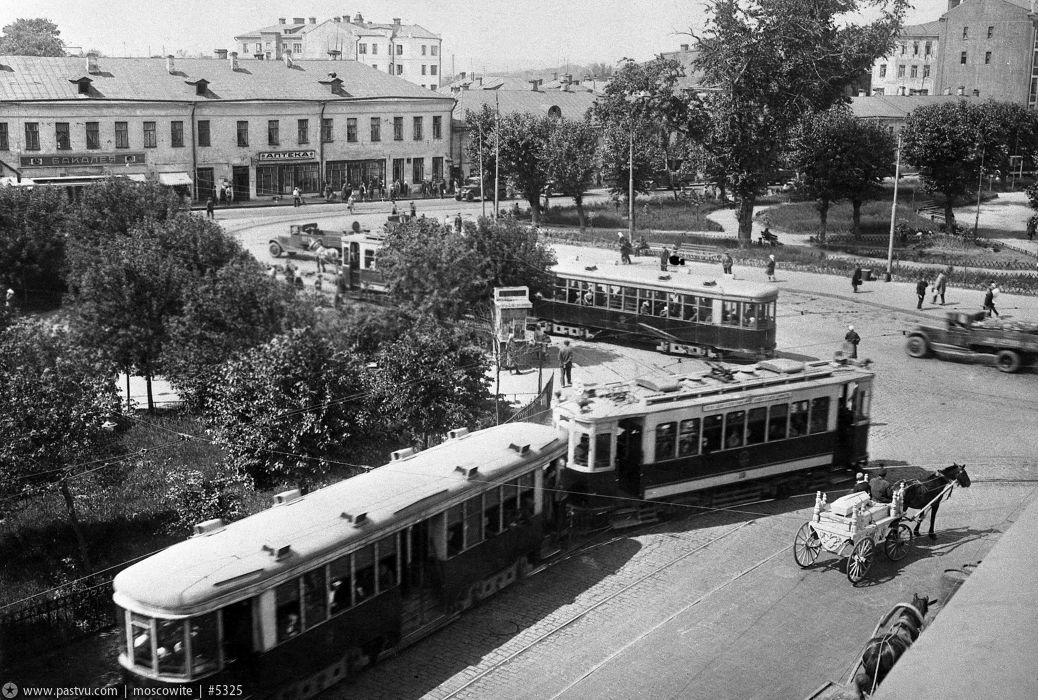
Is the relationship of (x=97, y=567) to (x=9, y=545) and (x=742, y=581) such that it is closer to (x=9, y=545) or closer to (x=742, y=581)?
(x=9, y=545)

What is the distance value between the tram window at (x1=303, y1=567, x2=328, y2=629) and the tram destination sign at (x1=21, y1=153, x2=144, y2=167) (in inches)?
2013

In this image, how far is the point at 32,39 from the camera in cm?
10081

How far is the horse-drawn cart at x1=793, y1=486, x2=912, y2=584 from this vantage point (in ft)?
61.2

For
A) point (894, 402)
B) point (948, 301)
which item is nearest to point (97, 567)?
point (894, 402)

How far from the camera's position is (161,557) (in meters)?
14.1

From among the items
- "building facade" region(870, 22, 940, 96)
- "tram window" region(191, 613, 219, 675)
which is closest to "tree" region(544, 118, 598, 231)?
"tram window" region(191, 613, 219, 675)

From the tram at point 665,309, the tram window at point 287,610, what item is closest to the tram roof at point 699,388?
the tram window at point 287,610

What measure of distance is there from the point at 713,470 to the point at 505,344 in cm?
1311

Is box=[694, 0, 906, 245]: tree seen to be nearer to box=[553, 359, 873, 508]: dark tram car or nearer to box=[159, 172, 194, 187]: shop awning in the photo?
box=[159, 172, 194, 187]: shop awning

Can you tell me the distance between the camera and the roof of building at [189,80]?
6025 cm

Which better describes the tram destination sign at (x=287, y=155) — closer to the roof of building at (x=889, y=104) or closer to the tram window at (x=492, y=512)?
the roof of building at (x=889, y=104)

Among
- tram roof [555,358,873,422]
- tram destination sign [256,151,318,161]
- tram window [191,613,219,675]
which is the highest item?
tram destination sign [256,151,318,161]

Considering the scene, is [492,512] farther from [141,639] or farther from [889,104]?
[889,104]

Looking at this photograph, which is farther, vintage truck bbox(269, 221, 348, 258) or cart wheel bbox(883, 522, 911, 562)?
vintage truck bbox(269, 221, 348, 258)
